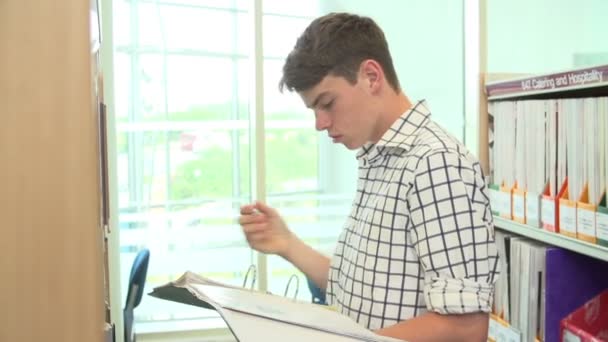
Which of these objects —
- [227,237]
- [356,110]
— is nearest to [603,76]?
[356,110]

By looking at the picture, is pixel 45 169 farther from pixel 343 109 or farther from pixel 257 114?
pixel 257 114

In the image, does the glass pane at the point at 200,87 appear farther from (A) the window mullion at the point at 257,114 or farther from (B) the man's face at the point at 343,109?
(B) the man's face at the point at 343,109

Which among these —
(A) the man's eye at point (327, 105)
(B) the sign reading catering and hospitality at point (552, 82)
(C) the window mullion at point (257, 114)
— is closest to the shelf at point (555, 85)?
(B) the sign reading catering and hospitality at point (552, 82)

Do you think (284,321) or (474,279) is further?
(474,279)

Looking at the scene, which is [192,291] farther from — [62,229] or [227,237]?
[227,237]

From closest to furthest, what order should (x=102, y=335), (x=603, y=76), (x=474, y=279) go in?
(x=474, y=279) → (x=102, y=335) → (x=603, y=76)

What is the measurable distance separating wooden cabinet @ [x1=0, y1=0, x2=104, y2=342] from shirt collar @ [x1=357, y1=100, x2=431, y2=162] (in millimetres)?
522

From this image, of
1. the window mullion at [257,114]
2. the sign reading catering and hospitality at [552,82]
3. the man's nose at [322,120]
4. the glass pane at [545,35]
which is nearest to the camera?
the man's nose at [322,120]

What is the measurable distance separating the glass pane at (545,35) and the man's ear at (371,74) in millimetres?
1736

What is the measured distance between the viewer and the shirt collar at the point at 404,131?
3.35 ft

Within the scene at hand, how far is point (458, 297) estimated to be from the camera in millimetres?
874

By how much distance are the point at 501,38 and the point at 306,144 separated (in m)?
1.04

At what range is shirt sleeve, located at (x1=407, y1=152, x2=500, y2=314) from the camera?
2.90ft

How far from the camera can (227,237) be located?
247 centimetres
